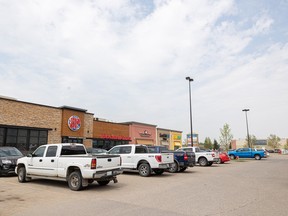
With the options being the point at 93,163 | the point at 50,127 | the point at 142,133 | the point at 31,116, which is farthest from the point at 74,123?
the point at 93,163

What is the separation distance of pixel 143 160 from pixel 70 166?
204 inches

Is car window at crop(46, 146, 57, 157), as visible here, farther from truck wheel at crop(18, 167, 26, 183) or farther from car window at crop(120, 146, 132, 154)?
car window at crop(120, 146, 132, 154)

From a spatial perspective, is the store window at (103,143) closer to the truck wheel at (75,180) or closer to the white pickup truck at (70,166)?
the white pickup truck at (70,166)

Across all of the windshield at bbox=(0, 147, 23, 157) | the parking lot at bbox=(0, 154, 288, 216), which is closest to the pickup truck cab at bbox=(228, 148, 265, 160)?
the parking lot at bbox=(0, 154, 288, 216)

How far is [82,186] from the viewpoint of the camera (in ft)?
31.4

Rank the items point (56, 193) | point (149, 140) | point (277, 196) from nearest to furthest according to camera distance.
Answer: point (277, 196)
point (56, 193)
point (149, 140)

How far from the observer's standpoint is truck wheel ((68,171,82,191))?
9.54m

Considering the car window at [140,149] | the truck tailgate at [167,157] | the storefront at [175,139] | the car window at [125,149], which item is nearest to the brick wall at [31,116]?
the car window at [125,149]

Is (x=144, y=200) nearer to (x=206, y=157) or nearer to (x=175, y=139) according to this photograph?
(x=206, y=157)

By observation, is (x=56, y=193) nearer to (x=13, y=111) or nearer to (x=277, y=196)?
(x=277, y=196)

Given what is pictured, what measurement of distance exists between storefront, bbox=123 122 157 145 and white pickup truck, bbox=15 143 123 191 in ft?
86.7

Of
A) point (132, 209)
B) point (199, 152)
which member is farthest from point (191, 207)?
point (199, 152)

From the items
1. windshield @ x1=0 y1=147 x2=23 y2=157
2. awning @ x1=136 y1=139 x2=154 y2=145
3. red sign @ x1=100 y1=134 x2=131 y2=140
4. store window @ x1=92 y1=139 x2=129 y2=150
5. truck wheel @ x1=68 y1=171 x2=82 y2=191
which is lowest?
truck wheel @ x1=68 y1=171 x2=82 y2=191

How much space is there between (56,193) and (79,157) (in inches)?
60.4
